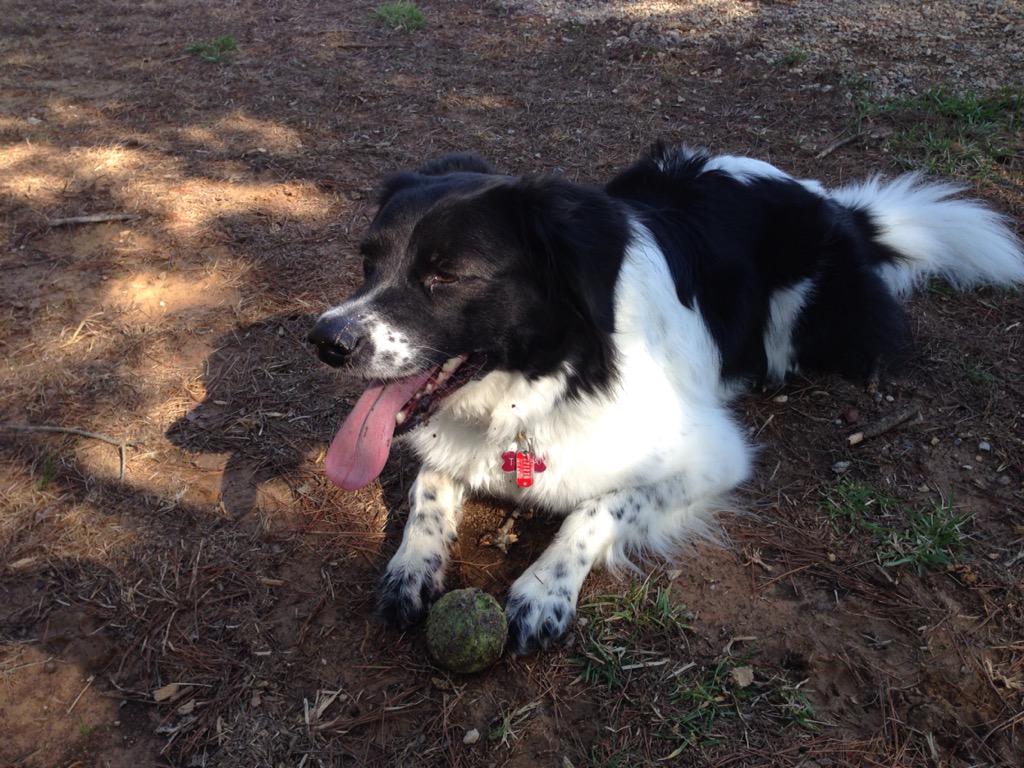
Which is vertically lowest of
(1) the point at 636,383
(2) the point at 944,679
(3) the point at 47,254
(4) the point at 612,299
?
(3) the point at 47,254

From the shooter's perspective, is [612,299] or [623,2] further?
[623,2]

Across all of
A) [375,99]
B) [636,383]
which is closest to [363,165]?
[375,99]

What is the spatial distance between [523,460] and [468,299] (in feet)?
2.08

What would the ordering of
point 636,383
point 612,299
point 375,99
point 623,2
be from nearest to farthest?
point 612,299
point 636,383
point 375,99
point 623,2

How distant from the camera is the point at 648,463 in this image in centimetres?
279

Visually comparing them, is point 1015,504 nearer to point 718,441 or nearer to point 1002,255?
point 718,441

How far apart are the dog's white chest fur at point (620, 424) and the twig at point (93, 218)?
291 centimetres

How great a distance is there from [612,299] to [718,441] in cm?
88

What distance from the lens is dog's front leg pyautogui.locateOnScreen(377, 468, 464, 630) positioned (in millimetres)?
2461

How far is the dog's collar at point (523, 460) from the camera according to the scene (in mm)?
2686

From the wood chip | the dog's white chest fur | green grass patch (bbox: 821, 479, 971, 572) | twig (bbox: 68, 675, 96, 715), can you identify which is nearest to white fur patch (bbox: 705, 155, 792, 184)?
the dog's white chest fur

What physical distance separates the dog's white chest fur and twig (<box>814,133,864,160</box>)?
2768 millimetres

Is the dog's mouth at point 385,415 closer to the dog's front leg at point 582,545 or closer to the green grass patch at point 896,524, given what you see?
the dog's front leg at point 582,545

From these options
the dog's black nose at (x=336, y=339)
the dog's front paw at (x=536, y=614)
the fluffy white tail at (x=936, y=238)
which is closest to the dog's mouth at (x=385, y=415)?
the dog's black nose at (x=336, y=339)
